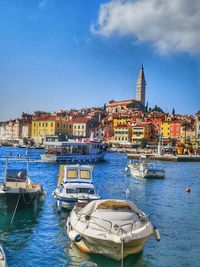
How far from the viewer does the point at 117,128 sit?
11550 cm

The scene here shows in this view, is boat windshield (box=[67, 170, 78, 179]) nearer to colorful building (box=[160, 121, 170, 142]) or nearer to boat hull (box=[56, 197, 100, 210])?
boat hull (box=[56, 197, 100, 210])

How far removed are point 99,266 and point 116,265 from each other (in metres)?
0.44

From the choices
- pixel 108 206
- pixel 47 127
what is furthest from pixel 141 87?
pixel 108 206

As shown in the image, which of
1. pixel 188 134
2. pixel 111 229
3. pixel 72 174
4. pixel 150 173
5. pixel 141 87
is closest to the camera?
pixel 111 229

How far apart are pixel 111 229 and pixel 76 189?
7.10 m

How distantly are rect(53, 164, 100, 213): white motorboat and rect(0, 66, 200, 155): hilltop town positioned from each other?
70.6m

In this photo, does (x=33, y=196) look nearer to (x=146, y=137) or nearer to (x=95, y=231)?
(x=95, y=231)

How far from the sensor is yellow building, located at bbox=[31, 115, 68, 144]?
120312mm

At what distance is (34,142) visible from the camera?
124 m

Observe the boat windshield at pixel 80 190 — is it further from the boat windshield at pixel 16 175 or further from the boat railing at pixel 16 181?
the boat windshield at pixel 16 175

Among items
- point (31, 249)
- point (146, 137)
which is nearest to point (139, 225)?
point (31, 249)

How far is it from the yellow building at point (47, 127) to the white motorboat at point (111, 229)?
106m

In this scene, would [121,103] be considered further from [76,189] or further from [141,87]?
[76,189]

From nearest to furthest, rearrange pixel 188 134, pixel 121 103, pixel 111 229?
pixel 111 229
pixel 188 134
pixel 121 103
